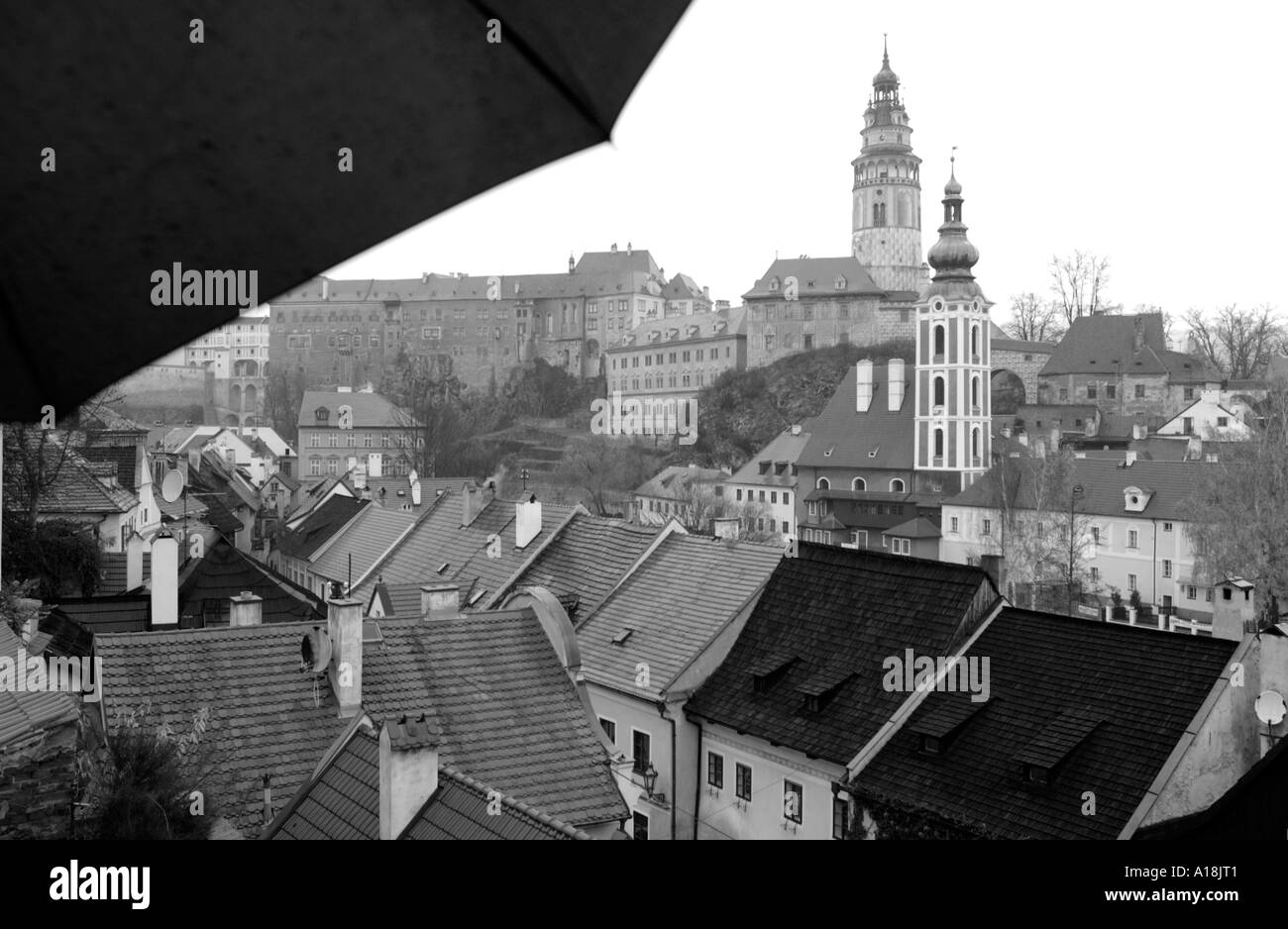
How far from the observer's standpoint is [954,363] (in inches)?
1211

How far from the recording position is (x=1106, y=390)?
108ft

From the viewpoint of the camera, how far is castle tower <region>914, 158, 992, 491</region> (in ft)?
96.2

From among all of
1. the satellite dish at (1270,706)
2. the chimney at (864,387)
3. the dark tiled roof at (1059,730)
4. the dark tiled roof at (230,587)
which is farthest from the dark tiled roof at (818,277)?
the satellite dish at (1270,706)

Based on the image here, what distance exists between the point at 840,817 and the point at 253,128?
688cm

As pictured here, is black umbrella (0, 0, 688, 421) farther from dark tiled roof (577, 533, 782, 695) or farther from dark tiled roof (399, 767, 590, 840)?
dark tiled roof (577, 533, 782, 695)

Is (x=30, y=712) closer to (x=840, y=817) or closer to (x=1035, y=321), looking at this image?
(x=840, y=817)

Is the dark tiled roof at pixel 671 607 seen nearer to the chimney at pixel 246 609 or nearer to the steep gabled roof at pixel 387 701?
the steep gabled roof at pixel 387 701

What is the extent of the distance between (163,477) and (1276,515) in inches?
610

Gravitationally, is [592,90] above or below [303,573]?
above

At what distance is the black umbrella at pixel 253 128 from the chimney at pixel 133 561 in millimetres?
9145

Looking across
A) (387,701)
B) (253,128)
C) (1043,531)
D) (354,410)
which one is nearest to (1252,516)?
(1043,531)

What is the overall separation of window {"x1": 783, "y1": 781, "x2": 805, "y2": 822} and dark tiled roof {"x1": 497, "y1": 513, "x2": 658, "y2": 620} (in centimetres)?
293
